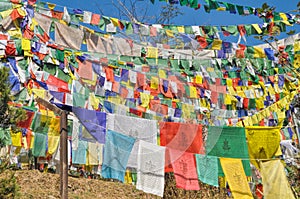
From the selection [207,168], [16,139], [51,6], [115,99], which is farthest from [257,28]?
[16,139]

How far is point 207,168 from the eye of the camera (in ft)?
28.3

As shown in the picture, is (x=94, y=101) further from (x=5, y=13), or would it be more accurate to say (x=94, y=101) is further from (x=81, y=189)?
(x=5, y=13)

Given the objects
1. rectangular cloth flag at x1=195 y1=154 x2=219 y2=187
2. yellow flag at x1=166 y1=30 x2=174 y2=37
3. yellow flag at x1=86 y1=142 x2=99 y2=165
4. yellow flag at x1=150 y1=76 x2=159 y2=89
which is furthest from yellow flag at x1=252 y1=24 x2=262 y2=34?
yellow flag at x1=86 y1=142 x2=99 y2=165

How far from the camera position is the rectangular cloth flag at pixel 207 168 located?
8.62m

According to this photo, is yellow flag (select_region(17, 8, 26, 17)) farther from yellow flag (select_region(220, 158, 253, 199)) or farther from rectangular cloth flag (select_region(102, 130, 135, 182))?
yellow flag (select_region(220, 158, 253, 199))

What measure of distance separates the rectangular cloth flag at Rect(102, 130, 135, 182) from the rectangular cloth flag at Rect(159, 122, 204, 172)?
78 centimetres

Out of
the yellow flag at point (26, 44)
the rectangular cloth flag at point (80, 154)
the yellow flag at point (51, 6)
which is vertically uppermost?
the yellow flag at point (51, 6)

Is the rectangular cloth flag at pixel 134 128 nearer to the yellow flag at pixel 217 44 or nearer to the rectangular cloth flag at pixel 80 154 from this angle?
the rectangular cloth flag at pixel 80 154

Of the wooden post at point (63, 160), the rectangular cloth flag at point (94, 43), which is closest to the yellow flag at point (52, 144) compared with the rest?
the rectangular cloth flag at point (94, 43)

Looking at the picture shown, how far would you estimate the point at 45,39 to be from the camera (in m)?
12.1

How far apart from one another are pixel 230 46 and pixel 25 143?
7217mm

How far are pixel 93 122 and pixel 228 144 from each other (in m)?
2.55

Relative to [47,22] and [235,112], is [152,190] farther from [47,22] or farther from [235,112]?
[235,112]

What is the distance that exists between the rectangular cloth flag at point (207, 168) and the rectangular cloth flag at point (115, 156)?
1321 millimetres
